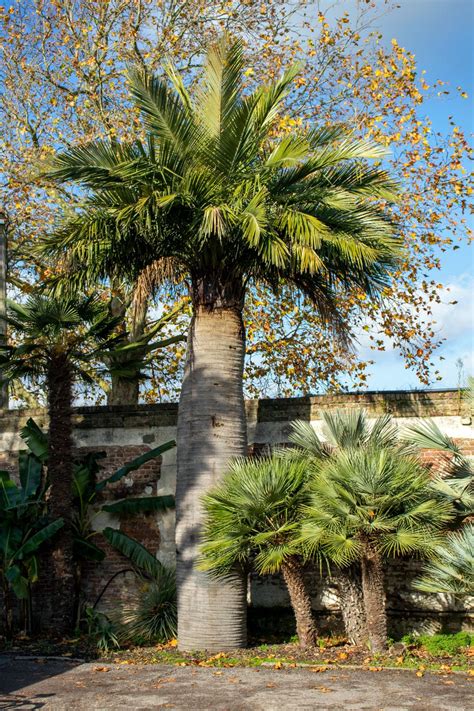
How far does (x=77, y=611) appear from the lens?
46.1ft

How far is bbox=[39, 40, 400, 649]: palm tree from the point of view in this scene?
11.5 meters

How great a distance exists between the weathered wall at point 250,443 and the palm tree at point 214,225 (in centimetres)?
156

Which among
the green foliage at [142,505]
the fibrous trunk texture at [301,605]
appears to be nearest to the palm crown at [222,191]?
the green foliage at [142,505]

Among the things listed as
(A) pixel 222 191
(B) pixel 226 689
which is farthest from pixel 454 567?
(A) pixel 222 191

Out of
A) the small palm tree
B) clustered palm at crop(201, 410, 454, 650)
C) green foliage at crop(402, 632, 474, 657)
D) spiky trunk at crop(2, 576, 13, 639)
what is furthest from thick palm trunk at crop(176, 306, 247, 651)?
spiky trunk at crop(2, 576, 13, 639)

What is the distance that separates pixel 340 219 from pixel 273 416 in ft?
11.4

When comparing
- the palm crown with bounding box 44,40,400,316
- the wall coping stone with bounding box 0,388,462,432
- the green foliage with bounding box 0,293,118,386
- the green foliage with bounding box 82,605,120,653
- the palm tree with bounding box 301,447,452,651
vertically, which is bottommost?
the green foliage with bounding box 82,605,120,653

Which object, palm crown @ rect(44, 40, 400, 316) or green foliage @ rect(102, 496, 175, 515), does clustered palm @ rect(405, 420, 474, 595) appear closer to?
palm crown @ rect(44, 40, 400, 316)

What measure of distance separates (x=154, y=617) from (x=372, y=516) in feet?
13.1

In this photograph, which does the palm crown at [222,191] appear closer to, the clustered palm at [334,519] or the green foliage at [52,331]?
the green foliage at [52,331]

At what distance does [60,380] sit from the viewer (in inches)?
531

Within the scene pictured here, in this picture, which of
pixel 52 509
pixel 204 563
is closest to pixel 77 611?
pixel 52 509

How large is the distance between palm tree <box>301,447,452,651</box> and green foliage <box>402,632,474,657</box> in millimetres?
818

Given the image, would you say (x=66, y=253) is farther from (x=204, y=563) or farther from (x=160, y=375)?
(x=160, y=375)
